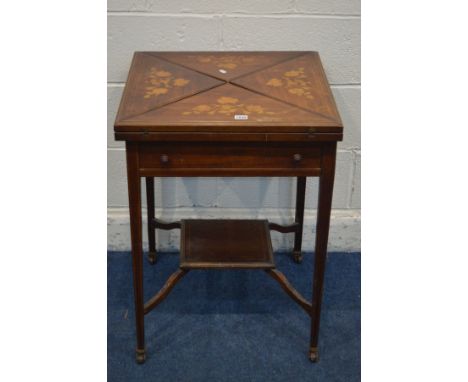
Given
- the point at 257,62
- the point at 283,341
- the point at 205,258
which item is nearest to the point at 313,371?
the point at 283,341

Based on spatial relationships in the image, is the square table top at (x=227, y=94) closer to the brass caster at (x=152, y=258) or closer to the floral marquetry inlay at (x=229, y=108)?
the floral marquetry inlay at (x=229, y=108)

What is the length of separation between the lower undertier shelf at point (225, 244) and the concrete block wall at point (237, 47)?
23 cm

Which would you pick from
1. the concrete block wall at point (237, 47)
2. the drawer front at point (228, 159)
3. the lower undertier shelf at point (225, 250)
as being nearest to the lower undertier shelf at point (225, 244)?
the lower undertier shelf at point (225, 250)

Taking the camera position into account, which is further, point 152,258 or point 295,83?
point 152,258

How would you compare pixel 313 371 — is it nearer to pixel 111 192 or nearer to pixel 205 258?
pixel 205 258

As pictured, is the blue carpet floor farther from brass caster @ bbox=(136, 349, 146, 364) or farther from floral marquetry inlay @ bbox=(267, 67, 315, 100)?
floral marquetry inlay @ bbox=(267, 67, 315, 100)

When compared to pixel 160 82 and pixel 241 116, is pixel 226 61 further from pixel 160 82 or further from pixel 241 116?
pixel 241 116

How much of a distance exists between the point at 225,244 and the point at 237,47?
26.1 inches

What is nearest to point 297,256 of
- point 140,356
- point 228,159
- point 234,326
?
point 234,326

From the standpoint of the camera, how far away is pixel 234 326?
100 inches

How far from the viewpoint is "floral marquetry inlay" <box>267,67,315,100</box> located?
219cm

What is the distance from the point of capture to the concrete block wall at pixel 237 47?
2504 mm

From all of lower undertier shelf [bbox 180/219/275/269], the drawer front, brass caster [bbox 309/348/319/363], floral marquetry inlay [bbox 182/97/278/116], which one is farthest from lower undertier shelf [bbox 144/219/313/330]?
floral marquetry inlay [bbox 182/97/278/116]

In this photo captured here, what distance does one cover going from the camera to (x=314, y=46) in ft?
8.41
